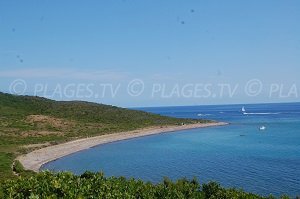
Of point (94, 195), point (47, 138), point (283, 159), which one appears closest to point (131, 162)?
point (283, 159)

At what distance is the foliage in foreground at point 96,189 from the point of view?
101 ft

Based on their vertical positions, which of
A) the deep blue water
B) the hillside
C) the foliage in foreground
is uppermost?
the hillside

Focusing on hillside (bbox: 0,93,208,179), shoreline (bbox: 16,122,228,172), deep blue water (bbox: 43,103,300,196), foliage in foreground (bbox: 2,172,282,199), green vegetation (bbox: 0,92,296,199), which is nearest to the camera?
foliage in foreground (bbox: 2,172,282,199)

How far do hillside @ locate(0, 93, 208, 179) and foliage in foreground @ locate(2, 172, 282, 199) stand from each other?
44.0 metres

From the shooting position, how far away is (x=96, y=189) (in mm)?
34000

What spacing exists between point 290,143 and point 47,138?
74.1m

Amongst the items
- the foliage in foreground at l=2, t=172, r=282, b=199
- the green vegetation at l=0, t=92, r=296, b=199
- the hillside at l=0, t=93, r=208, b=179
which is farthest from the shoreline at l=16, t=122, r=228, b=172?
the foliage in foreground at l=2, t=172, r=282, b=199

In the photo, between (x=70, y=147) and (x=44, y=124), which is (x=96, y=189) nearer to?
(x=70, y=147)

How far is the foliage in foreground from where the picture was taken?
3064 cm

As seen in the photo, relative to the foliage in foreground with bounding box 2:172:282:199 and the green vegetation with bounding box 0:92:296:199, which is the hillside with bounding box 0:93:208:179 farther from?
the foliage in foreground with bounding box 2:172:282:199

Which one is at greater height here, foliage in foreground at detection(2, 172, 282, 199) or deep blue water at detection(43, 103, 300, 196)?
foliage in foreground at detection(2, 172, 282, 199)

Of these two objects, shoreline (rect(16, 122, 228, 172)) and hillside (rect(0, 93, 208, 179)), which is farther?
hillside (rect(0, 93, 208, 179))

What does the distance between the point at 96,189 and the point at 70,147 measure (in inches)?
3394

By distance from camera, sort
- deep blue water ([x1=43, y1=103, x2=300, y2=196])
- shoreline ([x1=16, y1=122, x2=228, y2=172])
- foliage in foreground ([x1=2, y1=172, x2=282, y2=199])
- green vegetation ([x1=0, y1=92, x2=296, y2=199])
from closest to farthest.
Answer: foliage in foreground ([x1=2, y1=172, x2=282, y2=199]) → green vegetation ([x1=0, y1=92, x2=296, y2=199]) → deep blue water ([x1=43, y1=103, x2=300, y2=196]) → shoreline ([x1=16, y1=122, x2=228, y2=172])
